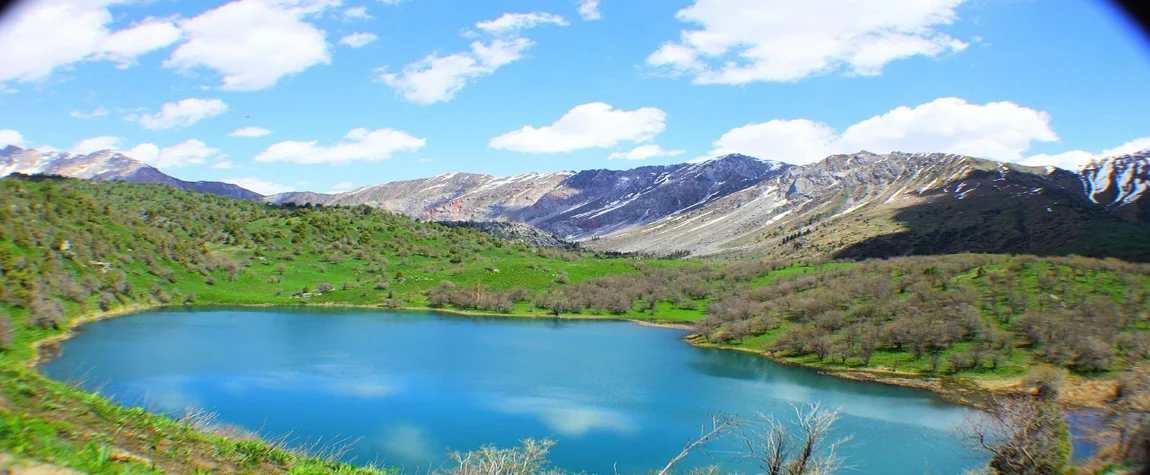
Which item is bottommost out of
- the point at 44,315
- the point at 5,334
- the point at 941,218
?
the point at 44,315

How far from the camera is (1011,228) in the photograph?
10700cm

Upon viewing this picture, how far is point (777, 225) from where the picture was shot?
163 m

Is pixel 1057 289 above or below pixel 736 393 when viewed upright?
above

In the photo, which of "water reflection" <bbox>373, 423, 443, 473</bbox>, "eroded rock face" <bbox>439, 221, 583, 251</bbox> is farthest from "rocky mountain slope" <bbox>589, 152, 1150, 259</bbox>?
"water reflection" <bbox>373, 423, 443, 473</bbox>

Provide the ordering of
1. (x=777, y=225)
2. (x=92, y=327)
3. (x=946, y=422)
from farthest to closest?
(x=777, y=225) < (x=92, y=327) < (x=946, y=422)

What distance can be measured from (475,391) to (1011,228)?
111119mm

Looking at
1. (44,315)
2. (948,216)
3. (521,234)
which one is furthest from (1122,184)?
(44,315)

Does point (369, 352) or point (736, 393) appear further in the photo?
point (369, 352)

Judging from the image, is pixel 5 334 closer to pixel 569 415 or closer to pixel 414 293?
pixel 569 415

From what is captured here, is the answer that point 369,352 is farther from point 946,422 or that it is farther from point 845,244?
point 845,244

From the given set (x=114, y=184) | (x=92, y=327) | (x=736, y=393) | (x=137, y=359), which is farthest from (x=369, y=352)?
(x=114, y=184)

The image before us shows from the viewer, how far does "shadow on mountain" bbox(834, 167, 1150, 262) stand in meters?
89.1

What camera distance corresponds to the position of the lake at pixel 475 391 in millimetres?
24484

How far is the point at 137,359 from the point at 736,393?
33915 millimetres
